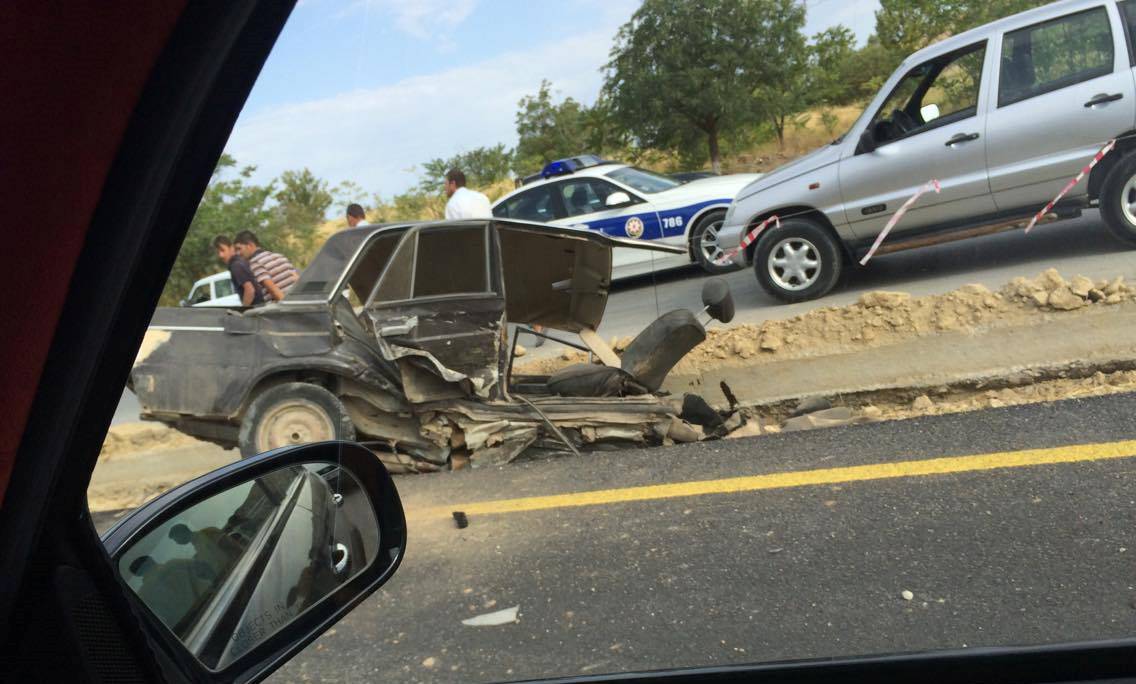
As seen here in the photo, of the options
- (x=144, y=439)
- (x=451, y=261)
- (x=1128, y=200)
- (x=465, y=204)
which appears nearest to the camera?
(x=1128, y=200)

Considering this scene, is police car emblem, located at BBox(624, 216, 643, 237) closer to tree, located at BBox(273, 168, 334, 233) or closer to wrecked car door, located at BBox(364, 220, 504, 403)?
wrecked car door, located at BBox(364, 220, 504, 403)

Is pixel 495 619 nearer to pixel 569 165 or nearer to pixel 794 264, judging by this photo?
pixel 794 264

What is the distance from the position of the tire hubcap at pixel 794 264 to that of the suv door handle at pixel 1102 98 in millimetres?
2773

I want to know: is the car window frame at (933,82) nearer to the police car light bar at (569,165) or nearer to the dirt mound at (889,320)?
the dirt mound at (889,320)

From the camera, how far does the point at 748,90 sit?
596 centimetres

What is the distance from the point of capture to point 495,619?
3.41 m

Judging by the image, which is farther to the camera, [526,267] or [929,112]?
[526,267]

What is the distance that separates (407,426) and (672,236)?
16.4 feet

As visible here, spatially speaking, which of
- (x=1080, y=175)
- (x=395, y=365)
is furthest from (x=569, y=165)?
(x=1080, y=175)

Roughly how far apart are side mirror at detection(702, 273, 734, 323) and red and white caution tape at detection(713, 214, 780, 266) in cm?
199

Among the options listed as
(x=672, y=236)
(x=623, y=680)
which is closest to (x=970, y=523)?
(x=623, y=680)

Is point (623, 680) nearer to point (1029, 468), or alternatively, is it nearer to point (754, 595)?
point (754, 595)

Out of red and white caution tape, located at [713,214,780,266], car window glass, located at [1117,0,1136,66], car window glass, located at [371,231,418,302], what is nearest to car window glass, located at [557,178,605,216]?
red and white caution tape, located at [713,214,780,266]

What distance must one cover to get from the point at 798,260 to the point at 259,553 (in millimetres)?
6910
